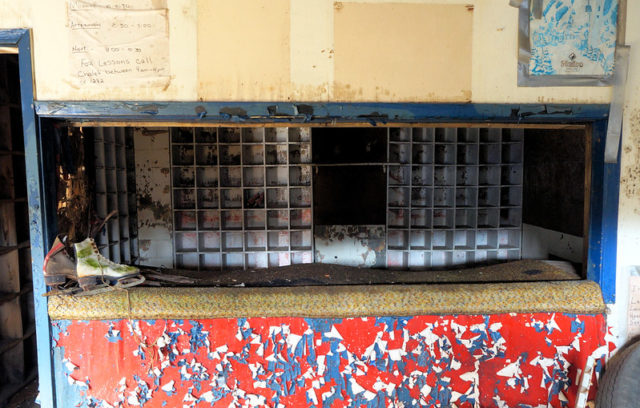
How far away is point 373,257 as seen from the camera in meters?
4.21

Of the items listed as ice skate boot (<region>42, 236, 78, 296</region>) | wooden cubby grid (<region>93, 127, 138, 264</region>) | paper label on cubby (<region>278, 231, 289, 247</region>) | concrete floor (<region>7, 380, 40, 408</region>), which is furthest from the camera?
paper label on cubby (<region>278, 231, 289, 247</region>)

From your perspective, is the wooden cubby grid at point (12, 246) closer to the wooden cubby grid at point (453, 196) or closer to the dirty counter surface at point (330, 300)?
the dirty counter surface at point (330, 300)

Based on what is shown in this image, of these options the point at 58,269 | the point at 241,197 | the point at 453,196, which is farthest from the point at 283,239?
the point at 58,269

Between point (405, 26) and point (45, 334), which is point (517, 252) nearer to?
point (405, 26)

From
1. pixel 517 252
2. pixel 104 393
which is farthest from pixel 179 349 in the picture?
pixel 517 252

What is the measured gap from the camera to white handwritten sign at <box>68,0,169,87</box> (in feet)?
5.65

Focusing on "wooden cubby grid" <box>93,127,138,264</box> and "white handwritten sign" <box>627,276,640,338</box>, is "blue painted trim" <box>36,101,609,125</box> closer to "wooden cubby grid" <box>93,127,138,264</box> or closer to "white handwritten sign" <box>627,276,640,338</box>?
"white handwritten sign" <box>627,276,640,338</box>

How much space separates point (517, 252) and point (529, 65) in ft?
9.51

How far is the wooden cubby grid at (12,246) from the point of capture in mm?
2500

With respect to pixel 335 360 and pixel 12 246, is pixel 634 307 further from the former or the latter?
pixel 12 246

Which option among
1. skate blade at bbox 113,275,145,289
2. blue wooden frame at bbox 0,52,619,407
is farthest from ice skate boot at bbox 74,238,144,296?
blue wooden frame at bbox 0,52,619,407

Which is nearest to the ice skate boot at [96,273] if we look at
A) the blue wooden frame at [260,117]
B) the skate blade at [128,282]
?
the skate blade at [128,282]

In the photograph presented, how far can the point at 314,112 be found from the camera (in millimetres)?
1770

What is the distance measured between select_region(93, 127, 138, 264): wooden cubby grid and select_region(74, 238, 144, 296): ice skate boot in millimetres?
1419
